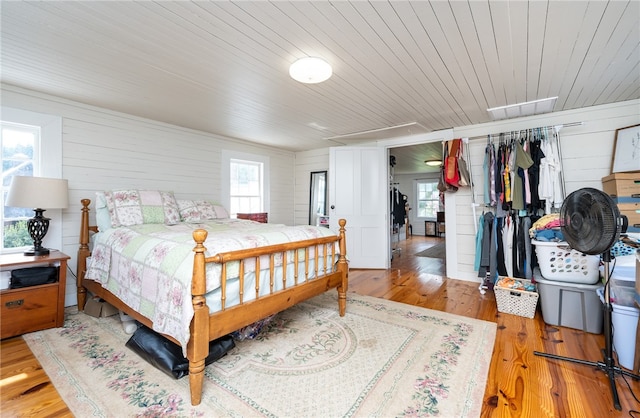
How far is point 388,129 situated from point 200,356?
3622 mm

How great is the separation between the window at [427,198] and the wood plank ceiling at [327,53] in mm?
6131

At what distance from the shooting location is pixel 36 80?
2570 mm

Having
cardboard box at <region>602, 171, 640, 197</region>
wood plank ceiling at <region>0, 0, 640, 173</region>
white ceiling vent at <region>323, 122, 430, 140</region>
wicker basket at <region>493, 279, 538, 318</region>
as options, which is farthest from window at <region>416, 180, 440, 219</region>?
wicker basket at <region>493, 279, 538, 318</region>

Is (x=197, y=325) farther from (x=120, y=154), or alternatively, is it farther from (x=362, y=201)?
(x=362, y=201)

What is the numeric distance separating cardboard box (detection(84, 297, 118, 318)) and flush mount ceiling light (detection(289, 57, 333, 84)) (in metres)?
2.81

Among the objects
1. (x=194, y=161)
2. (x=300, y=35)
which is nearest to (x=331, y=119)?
(x=300, y=35)

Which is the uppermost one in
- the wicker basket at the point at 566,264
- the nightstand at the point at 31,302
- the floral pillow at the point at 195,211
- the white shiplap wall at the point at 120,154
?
the white shiplap wall at the point at 120,154

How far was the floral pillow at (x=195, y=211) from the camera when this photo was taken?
3.45 metres

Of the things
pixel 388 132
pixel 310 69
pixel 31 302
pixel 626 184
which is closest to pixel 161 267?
pixel 31 302

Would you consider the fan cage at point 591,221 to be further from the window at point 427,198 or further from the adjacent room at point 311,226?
the window at point 427,198

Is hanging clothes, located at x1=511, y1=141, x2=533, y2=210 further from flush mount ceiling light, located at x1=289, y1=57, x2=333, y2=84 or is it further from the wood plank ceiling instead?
flush mount ceiling light, located at x1=289, y1=57, x2=333, y2=84

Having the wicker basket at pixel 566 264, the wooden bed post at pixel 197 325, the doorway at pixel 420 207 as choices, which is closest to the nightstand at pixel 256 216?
the doorway at pixel 420 207

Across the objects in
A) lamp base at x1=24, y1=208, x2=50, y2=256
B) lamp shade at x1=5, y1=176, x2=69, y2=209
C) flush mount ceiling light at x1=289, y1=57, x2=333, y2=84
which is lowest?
lamp base at x1=24, y1=208, x2=50, y2=256

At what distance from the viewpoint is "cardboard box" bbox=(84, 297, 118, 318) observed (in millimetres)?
2727
